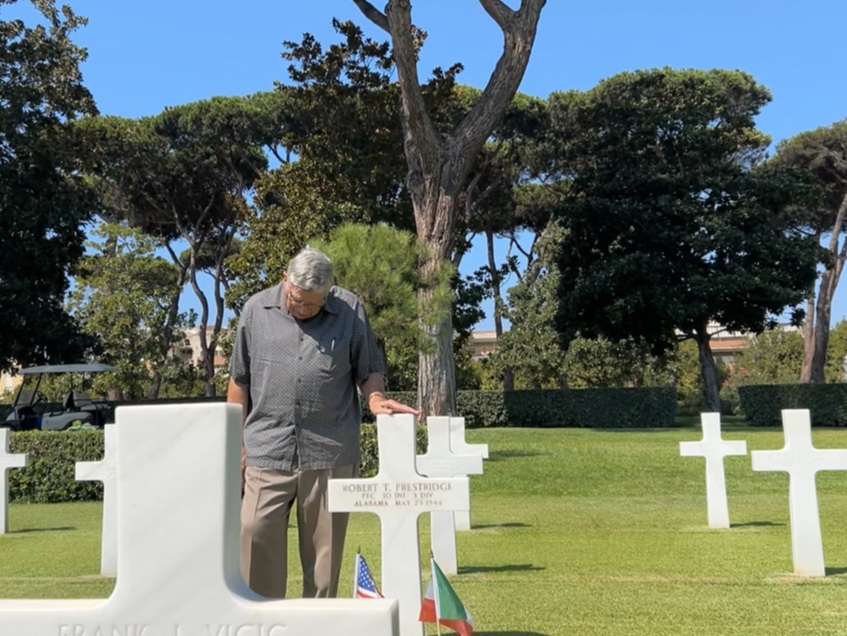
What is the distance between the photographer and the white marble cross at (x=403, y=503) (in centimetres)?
432

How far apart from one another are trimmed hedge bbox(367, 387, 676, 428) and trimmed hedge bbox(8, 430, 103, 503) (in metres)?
14.0

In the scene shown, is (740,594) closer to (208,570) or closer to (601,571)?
(601,571)

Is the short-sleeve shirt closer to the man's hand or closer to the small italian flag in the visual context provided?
the man's hand

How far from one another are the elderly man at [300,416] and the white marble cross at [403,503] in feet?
0.53

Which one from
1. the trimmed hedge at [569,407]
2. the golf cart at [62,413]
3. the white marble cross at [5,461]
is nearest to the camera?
the white marble cross at [5,461]

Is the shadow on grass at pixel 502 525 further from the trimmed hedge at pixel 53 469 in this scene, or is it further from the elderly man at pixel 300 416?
the elderly man at pixel 300 416

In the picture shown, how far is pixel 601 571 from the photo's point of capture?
671cm

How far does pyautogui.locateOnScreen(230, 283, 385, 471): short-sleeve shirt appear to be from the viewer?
4.16 meters

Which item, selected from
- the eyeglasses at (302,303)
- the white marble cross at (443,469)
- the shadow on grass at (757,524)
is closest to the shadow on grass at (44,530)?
the white marble cross at (443,469)

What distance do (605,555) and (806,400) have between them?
23.0 m

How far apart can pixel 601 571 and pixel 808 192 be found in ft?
80.2

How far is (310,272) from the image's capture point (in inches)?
159

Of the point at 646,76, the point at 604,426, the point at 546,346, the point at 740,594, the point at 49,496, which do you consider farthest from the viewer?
the point at 546,346

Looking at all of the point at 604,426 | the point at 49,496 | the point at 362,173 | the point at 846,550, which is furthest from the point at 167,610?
the point at 604,426
